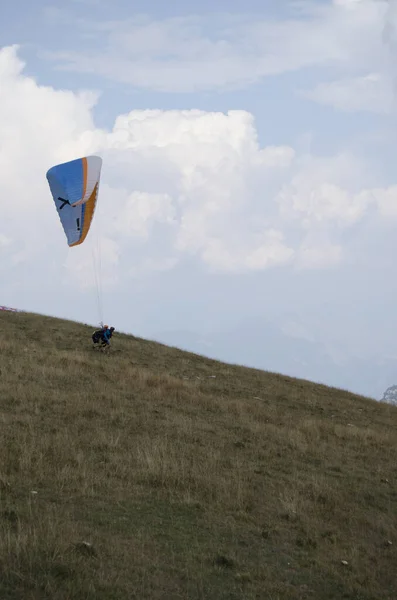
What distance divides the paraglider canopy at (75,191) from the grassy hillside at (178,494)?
7.25m

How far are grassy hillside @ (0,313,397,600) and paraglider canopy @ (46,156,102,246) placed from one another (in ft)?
23.8

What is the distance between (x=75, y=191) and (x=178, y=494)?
1907 cm

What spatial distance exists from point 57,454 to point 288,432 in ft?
28.4

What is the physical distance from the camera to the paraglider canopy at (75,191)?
93.5 feet

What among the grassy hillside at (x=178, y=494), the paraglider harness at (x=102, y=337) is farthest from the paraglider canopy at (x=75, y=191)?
the grassy hillside at (x=178, y=494)

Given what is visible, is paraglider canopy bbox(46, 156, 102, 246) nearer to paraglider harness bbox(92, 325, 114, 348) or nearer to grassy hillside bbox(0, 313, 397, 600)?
paraglider harness bbox(92, 325, 114, 348)

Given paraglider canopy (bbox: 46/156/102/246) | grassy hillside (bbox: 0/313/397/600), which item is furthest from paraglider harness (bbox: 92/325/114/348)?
Result: grassy hillside (bbox: 0/313/397/600)

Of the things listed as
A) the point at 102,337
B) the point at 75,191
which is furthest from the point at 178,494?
the point at 75,191

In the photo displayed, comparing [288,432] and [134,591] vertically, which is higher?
[288,432]

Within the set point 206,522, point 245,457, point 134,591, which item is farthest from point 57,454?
point 134,591

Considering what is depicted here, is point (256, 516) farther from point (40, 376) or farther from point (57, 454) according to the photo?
point (40, 376)

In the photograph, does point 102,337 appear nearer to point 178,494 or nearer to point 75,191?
point 75,191

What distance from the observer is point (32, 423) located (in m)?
15.5

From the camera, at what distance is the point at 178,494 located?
39.9 feet
